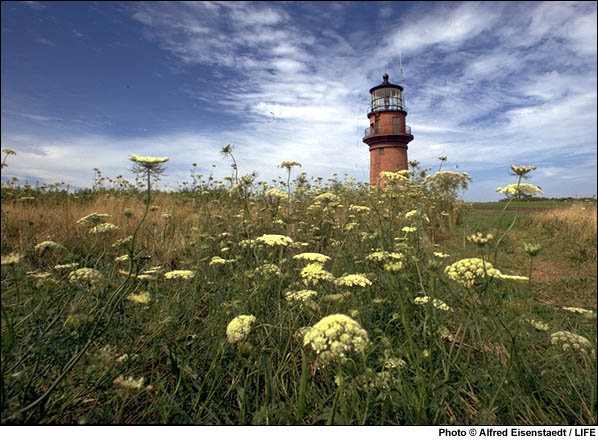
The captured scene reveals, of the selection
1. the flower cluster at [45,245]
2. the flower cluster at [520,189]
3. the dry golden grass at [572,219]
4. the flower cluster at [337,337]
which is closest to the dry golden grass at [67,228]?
the flower cluster at [45,245]

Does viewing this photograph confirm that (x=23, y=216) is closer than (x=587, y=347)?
No

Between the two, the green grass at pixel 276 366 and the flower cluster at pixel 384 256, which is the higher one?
the flower cluster at pixel 384 256

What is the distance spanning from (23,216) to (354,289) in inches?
199

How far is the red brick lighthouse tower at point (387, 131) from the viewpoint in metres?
25.8

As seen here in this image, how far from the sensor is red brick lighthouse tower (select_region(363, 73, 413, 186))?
1014 inches

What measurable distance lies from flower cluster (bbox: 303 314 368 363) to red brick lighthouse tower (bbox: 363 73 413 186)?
81.0ft

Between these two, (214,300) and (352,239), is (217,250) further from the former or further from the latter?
(352,239)

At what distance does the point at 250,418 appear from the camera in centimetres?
165

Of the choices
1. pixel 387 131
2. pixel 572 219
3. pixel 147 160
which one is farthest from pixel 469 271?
pixel 387 131

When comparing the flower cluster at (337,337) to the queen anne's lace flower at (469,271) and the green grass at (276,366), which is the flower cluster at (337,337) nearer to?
the green grass at (276,366)

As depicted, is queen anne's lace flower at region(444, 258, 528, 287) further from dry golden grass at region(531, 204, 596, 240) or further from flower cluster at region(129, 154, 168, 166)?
dry golden grass at region(531, 204, 596, 240)

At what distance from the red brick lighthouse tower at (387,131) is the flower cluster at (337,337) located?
972 inches

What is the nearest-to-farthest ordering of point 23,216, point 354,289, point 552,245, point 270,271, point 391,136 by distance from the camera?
1. point 270,271
2. point 354,289
3. point 23,216
4. point 552,245
5. point 391,136
